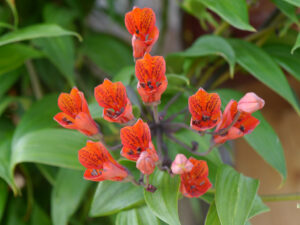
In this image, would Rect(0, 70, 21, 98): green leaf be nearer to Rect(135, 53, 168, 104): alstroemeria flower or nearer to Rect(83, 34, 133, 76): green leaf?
Rect(83, 34, 133, 76): green leaf

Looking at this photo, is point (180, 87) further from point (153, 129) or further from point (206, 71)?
point (206, 71)

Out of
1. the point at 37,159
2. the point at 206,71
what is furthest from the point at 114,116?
the point at 206,71

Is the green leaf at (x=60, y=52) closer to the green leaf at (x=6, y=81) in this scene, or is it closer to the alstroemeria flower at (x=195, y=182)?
the green leaf at (x=6, y=81)

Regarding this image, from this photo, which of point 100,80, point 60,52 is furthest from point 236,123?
point 100,80

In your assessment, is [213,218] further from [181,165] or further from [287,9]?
[287,9]

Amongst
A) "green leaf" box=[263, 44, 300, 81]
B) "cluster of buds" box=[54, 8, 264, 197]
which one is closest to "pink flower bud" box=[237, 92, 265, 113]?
"cluster of buds" box=[54, 8, 264, 197]

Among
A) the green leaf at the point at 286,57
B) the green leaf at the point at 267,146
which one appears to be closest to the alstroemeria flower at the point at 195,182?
the green leaf at the point at 267,146
